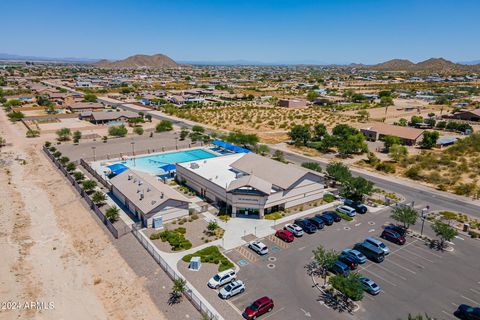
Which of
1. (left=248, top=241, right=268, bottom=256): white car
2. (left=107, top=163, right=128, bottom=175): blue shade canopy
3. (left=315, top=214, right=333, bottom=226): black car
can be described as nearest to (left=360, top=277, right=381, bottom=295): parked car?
(left=248, top=241, right=268, bottom=256): white car

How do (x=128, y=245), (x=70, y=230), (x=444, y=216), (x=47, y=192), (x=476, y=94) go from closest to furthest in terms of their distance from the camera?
(x=128, y=245)
(x=70, y=230)
(x=444, y=216)
(x=47, y=192)
(x=476, y=94)

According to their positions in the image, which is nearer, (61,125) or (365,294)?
(365,294)

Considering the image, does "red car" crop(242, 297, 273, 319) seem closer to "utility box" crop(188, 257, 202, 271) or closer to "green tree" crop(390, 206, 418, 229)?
"utility box" crop(188, 257, 202, 271)

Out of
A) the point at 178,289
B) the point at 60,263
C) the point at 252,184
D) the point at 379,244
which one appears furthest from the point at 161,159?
the point at 379,244

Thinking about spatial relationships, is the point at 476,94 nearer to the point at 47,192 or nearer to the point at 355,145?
the point at 355,145

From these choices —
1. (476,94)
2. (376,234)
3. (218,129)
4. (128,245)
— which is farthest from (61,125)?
(476,94)

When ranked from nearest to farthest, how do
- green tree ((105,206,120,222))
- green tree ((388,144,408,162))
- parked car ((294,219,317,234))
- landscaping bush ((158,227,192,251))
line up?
landscaping bush ((158,227,192,251))
parked car ((294,219,317,234))
green tree ((105,206,120,222))
green tree ((388,144,408,162))

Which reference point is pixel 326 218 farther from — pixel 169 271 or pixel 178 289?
pixel 178 289
